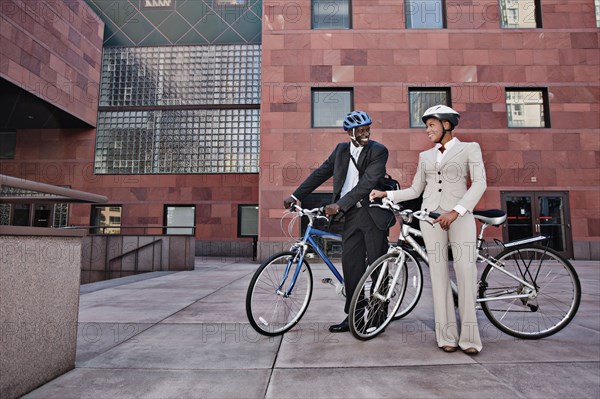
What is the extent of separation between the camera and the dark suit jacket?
323cm

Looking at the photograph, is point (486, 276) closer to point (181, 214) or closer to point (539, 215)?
point (539, 215)

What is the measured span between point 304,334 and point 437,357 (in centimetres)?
122

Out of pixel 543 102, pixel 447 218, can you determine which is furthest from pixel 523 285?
pixel 543 102

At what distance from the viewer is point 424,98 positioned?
13062 mm

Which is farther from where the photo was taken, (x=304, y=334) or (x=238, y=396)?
(x=304, y=334)

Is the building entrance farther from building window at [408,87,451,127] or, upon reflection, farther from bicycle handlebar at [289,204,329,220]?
bicycle handlebar at [289,204,329,220]

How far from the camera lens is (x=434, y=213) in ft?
9.66

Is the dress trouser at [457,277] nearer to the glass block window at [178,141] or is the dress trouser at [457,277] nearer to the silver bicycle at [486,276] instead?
the silver bicycle at [486,276]

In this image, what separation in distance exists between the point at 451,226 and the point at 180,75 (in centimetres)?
1833

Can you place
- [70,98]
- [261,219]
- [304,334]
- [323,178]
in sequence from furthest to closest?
1. [70,98]
2. [261,219]
3. [323,178]
4. [304,334]

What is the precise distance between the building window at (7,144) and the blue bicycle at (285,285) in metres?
21.1

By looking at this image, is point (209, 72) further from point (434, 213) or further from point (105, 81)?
point (434, 213)

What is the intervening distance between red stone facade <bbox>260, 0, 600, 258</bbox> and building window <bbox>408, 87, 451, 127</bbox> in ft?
0.89

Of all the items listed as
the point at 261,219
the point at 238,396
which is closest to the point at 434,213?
the point at 238,396
